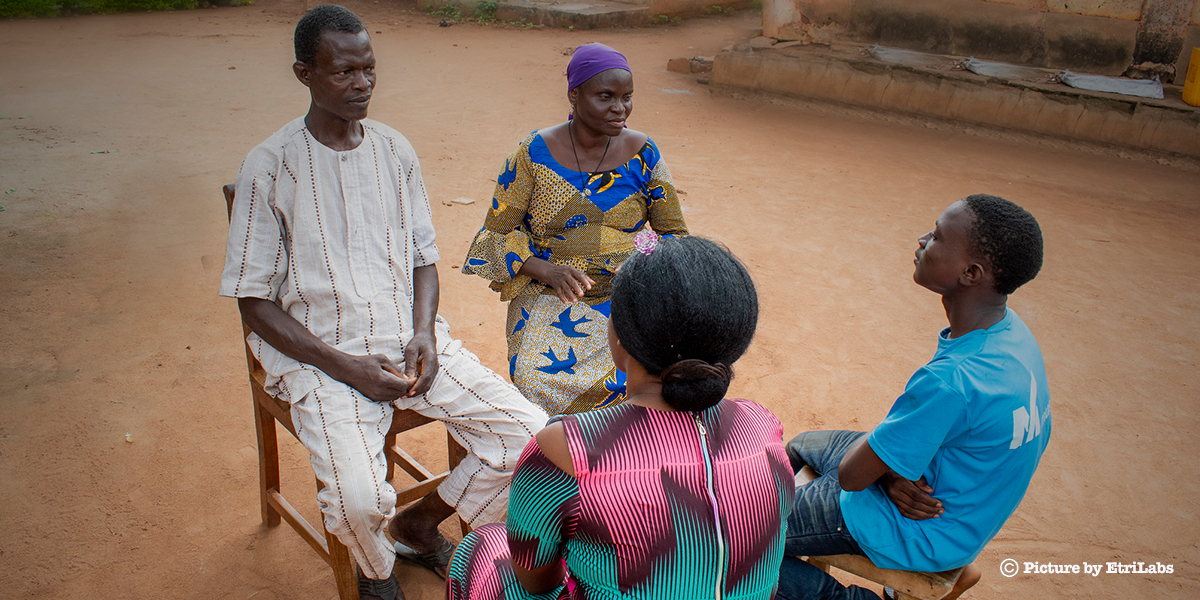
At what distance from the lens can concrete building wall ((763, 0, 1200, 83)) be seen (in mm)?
8398

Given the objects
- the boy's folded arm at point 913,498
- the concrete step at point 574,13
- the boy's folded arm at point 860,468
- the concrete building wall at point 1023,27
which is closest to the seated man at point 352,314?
the boy's folded arm at point 860,468

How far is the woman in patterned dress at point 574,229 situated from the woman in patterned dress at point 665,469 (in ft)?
4.09

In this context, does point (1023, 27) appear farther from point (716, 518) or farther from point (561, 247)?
point (716, 518)

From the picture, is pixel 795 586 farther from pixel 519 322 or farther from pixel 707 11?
pixel 707 11

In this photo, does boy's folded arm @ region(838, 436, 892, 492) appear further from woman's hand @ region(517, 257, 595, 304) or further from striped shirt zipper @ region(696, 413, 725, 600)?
woman's hand @ region(517, 257, 595, 304)

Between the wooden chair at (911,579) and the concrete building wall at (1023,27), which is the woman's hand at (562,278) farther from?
the concrete building wall at (1023,27)

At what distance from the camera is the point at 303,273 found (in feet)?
7.73

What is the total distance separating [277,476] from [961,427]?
225 cm

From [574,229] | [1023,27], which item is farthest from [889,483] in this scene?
[1023,27]

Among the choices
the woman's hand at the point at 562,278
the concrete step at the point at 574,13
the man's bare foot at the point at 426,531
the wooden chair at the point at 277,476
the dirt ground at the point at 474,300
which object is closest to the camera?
the wooden chair at the point at 277,476

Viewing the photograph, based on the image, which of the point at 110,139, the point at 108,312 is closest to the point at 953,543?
the point at 108,312

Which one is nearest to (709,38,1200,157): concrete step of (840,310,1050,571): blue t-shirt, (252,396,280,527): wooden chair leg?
(840,310,1050,571): blue t-shirt

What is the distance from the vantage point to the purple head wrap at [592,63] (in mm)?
2693

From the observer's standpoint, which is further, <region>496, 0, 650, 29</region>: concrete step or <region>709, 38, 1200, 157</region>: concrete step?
<region>496, 0, 650, 29</region>: concrete step
